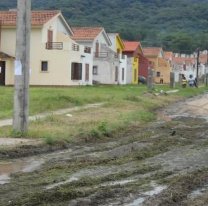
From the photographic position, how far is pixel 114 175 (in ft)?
31.3

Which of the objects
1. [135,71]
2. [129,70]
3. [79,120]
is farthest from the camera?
[135,71]

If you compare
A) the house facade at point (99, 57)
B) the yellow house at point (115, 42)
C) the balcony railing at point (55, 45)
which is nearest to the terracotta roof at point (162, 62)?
the yellow house at point (115, 42)

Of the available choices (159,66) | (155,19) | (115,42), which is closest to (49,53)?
(115,42)

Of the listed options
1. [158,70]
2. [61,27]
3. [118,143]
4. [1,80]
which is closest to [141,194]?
[118,143]

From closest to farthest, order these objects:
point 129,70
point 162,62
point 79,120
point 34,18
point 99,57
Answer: point 79,120, point 34,18, point 99,57, point 129,70, point 162,62

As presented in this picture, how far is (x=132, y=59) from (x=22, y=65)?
55.5 meters

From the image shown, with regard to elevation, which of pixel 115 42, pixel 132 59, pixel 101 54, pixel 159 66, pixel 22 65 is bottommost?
pixel 159 66

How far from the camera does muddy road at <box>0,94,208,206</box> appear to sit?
771cm

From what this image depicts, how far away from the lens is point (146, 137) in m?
16.0

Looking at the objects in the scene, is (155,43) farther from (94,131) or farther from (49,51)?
(94,131)

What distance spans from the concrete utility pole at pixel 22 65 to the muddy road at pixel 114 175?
5.92 ft

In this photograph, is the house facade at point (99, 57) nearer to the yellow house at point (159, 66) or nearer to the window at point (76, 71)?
the window at point (76, 71)

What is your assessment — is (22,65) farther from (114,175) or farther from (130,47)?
(130,47)

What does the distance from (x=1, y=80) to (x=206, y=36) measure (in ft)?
316
